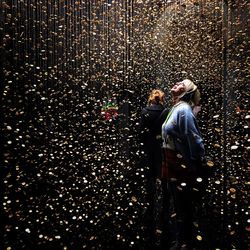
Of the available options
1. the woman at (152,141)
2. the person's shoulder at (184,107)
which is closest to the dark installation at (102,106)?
the woman at (152,141)

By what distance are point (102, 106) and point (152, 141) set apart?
1.77ft

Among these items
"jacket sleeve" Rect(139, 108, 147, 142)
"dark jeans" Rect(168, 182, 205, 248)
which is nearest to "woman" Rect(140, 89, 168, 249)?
"jacket sleeve" Rect(139, 108, 147, 142)

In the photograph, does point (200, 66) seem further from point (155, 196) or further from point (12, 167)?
point (12, 167)

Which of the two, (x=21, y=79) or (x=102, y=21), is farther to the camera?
(x=102, y=21)

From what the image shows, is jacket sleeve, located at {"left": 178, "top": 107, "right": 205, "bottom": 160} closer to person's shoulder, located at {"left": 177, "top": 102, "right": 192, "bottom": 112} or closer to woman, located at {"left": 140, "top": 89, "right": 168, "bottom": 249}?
person's shoulder, located at {"left": 177, "top": 102, "right": 192, "bottom": 112}

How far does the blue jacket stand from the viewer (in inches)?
70.7

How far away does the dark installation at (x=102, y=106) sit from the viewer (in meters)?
2.01

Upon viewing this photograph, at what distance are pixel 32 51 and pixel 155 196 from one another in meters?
1.17

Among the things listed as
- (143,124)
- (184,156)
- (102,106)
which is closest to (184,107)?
(184,156)

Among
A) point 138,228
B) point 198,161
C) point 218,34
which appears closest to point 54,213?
point 138,228

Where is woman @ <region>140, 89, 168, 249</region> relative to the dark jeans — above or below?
above

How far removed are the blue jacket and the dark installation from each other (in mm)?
121

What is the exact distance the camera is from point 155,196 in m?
2.39

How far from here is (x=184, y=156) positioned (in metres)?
1.82
